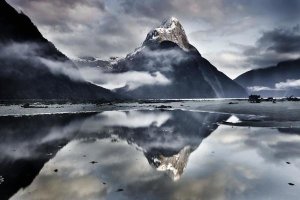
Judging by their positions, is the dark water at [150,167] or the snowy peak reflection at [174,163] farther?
the snowy peak reflection at [174,163]

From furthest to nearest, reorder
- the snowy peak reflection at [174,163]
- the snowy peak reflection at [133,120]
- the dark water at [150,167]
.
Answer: the snowy peak reflection at [133,120], the snowy peak reflection at [174,163], the dark water at [150,167]

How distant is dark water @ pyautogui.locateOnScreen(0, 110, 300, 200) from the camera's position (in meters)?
17.4

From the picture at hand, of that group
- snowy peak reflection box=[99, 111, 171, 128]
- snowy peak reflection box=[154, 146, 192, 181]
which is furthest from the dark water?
snowy peak reflection box=[99, 111, 171, 128]

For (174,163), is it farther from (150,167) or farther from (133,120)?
(133,120)

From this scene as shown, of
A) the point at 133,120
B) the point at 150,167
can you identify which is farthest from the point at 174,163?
the point at 133,120

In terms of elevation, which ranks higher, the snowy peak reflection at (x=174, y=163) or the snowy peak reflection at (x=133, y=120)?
the snowy peak reflection at (x=133, y=120)

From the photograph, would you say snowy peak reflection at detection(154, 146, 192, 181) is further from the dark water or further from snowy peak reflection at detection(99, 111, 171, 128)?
snowy peak reflection at detection(99, 111, 171, 128)

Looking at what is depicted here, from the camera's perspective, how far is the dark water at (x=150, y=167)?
686 inches

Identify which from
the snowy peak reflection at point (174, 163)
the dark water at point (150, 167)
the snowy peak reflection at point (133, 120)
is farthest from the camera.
→ the snowy peak reflection at point (133, 120)

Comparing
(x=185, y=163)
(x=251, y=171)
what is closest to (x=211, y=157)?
(x=185, y=163)

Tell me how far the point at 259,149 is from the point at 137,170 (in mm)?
13364

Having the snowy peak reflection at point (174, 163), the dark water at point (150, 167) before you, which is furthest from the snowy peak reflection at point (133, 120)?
the snowy peak reflection at point (174, 163)

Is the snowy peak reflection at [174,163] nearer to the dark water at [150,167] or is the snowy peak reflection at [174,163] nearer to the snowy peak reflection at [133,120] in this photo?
the dark water at [150,167]

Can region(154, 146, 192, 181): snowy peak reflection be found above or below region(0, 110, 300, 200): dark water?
below
